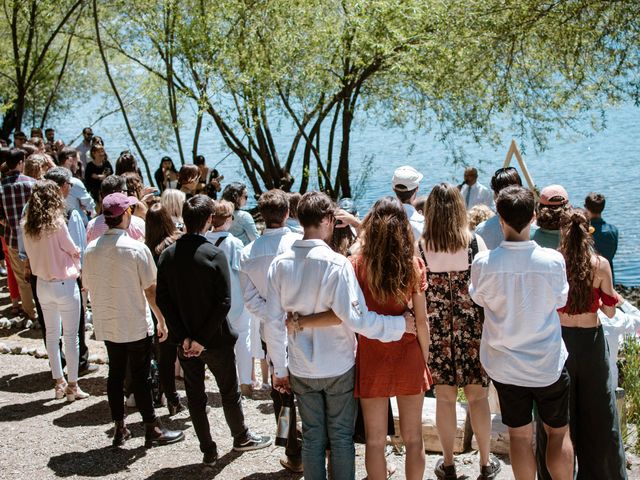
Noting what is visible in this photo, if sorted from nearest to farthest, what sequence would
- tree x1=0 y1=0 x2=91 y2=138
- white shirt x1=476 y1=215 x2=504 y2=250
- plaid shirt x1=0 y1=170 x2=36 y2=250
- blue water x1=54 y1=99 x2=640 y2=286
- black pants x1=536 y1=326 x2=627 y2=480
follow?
black pants x1=536 y1=326 x2=627 y2=480
white shirt x1=476 y1=215 x2=504 y2=250
plaid shirt x1=0 y1=170 x2=36 y2=250
tree x1=0 y1=0 x2=91 y2=138
blue water x1=54 y1=99 x2=640 y2=286

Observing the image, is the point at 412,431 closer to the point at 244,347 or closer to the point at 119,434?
the point at 119,434

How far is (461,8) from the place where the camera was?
12.6 metres

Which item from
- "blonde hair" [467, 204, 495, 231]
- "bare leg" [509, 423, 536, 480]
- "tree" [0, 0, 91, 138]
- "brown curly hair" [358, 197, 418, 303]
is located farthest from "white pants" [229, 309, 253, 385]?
"tree" [0, 0, 91, 138]

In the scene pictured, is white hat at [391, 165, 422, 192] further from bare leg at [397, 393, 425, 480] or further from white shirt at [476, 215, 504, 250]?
bare leg at [397, 393, 425, 480]

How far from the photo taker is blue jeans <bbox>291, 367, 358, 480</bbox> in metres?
4.14

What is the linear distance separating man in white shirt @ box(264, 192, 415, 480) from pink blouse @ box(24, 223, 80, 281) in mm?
2798

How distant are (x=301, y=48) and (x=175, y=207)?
9.37 metres

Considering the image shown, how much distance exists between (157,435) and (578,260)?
10.3 ft

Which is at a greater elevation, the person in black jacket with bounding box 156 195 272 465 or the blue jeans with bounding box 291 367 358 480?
the person in black jacket with bounding box 156 195 272 465

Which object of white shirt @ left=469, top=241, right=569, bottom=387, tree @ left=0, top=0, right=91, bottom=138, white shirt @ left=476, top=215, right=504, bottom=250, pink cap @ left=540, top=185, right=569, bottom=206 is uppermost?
tree @ left=0, top=0, right=91, bottom=138

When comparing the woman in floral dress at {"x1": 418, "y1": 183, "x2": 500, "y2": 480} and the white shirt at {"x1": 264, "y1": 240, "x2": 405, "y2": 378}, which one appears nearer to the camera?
the white shirt at {"x1": 264, "y1": 240, "x2": 405, "y2": 378}

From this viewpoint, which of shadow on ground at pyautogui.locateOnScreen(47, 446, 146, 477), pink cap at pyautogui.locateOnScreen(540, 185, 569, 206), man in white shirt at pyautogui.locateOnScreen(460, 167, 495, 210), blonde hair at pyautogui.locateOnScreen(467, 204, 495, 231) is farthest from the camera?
man in white shirt at pyautogui.locateOnScreen(460, 167, 495, 210)

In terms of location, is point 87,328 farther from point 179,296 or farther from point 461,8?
point 461,8

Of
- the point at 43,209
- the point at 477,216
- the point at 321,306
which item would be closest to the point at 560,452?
the point at 321,306
